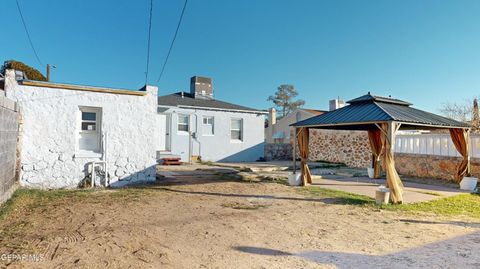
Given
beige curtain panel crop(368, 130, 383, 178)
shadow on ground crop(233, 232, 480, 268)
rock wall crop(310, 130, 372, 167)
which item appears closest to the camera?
shadow on ground crop(233, 232, 480, 268)

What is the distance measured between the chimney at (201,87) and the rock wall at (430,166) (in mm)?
12586

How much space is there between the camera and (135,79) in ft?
53.9

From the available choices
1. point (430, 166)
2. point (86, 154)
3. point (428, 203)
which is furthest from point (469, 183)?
point (86, 154)

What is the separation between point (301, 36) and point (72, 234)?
48.7 ft

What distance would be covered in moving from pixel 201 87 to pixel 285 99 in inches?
1061

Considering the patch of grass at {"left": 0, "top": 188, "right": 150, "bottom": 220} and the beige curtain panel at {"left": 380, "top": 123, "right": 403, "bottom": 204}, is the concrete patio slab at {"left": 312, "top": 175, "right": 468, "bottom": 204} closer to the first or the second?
the beige curtain panel at {"left": 380, "top": 123, "right": 403, "bottom": 204}

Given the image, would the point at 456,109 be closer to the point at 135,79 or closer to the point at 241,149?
the point at 241,149

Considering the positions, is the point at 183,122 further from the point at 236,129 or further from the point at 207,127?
the point at 236,129

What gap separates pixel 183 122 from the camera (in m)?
17.2

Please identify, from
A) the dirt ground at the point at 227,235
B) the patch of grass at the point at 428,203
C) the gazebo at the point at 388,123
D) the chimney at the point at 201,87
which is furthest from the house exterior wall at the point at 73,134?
the chimney at the point at 201,87

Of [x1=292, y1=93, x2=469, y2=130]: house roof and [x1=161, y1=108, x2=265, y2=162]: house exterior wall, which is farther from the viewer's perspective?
[x1=161, y1=108, x2=265, y2=162]: house exterior wall

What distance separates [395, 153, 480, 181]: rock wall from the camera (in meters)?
11.9

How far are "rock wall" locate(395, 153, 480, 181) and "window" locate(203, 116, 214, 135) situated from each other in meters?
10.6

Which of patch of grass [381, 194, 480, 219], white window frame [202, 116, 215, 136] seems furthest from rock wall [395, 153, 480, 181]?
white window frame [202, 116, 215, 136]
